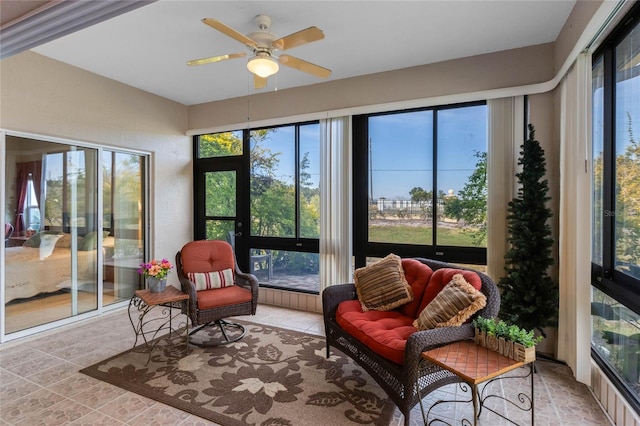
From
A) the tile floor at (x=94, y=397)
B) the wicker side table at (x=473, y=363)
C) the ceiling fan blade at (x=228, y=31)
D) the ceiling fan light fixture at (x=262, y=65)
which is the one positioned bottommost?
the tile floor at (x=94, y=397)

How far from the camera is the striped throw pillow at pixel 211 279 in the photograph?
343cm

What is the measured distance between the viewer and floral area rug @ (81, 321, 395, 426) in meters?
2.18

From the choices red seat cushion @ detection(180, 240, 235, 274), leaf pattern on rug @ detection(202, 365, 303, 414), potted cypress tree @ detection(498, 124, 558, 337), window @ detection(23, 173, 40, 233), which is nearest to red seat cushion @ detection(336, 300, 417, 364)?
leaf pattern on rug @ detection(202, 365, 303, 414)

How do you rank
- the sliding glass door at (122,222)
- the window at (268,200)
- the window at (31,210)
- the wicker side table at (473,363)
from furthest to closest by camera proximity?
1. the window at (268,200)
2. the sliding glass door at (122,222)
3. the window at (31,210)
4. the wicker side table at (473,363)

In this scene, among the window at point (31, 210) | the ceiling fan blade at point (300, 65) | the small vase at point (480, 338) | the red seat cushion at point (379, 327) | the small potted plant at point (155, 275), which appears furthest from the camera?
the window at point (31, 210)

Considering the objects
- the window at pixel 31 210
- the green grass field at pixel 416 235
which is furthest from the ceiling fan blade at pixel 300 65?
the window at pixel 31 210

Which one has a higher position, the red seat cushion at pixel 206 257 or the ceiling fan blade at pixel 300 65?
the ceiling fan blade at pixel 300 65

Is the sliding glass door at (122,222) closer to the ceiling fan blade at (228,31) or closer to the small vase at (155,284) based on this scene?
the small vase at (155,284)

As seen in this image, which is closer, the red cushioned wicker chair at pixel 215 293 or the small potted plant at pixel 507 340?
the small potted plant at pixel 507 340

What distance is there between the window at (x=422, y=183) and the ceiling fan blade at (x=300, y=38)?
178 centimetres

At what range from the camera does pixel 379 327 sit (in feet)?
8.02

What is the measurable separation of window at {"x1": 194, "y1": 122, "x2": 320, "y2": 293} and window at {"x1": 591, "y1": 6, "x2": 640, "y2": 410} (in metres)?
2.85

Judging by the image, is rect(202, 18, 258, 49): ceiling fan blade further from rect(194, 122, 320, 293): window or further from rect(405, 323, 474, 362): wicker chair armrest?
rect(405, 323, 474, 362): wicker chair armrest

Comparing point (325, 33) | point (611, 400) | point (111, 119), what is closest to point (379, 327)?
point (611, 400)
